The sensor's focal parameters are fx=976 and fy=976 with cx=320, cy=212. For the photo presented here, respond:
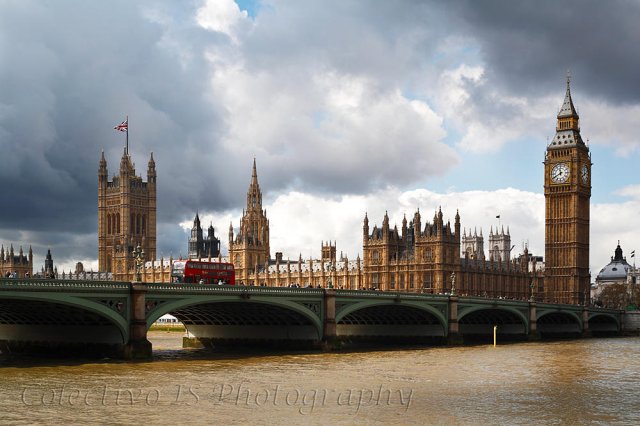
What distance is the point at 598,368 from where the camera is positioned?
60.8 meters

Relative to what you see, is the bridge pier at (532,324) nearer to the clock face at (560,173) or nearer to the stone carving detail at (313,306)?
Result: the stone carving detail at (313,306)

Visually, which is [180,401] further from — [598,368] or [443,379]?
[598,368]

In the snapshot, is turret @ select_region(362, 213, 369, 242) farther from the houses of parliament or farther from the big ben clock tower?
the big ben clock tower

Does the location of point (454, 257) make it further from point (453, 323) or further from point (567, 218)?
point (453, 323)

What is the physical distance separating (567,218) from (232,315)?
91926mm

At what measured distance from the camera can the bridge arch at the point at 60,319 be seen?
169ft

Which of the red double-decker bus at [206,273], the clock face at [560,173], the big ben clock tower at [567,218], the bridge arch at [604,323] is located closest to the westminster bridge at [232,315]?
the red double-decker bus at [206,273]

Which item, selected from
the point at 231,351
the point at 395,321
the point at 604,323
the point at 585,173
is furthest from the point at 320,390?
the point at 585,173

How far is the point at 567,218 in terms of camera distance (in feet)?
496

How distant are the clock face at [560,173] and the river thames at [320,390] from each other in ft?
292

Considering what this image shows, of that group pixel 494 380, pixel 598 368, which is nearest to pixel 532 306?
pixel 598 368

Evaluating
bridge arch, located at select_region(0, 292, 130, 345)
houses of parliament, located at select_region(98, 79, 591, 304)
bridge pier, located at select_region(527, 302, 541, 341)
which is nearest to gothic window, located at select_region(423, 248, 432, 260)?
houses of parliament, located at select_region(98, 79, 591, 304)

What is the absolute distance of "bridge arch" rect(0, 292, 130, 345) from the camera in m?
51.5

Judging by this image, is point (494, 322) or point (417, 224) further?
point (417, 224)
